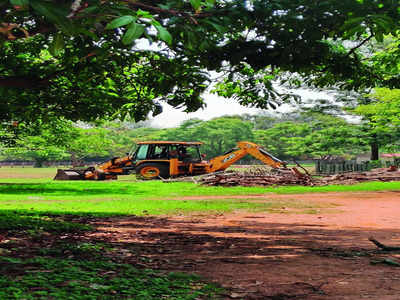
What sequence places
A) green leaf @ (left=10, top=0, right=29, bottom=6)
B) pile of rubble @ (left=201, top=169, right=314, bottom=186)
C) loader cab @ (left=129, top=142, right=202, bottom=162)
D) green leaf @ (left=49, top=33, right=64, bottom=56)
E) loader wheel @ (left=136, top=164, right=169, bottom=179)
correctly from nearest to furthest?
1. green leaf @ (left=10, top=0, right=29, bottom=6)
2. green leaf @ (left=49, top=33, right=64, bottom=56)
3. pile of rubble @ (left=201, top=169, right=314, bottom=186)
4. loader wheel @ (left=136, top=164, right=169, bottom=179)
5. loader cab @ (left=129, top=142, right=202, bottom=162)

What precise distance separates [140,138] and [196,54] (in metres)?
68.0

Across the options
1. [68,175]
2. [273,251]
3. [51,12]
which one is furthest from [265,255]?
[68,175]

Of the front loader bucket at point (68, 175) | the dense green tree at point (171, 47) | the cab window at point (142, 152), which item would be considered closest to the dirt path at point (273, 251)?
the dense green tree at point (171, 47)

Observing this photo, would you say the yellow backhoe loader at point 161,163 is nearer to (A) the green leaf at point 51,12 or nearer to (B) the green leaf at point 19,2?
(A) the green leaf at point 51,12

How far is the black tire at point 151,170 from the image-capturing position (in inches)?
1126

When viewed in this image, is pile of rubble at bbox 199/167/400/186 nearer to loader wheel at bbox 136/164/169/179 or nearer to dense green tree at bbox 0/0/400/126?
loader wheel at bbox 136/164/169/179

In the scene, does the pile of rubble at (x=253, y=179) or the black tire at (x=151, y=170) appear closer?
the pile of rubble at (x=253, y=179)

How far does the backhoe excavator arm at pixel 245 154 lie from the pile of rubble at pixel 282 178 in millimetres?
1148

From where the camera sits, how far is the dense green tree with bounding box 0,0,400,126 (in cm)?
360

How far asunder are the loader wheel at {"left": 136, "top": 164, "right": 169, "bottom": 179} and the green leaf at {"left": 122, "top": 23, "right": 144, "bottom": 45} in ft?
84.0

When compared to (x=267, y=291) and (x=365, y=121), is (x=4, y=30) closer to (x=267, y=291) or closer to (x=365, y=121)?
(x=267, y=291)

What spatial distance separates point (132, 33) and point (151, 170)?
26.0 metres

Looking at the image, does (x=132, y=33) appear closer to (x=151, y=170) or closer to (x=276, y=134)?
(x=151, y=170)

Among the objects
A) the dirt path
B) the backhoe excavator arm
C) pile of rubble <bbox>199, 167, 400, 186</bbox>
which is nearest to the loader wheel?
the backhoe excavator arm
